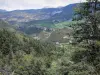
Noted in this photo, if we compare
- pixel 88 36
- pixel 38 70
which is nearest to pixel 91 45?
pixel 88 36

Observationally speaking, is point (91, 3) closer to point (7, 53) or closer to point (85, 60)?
point (85, 60)

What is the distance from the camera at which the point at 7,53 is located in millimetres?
164500

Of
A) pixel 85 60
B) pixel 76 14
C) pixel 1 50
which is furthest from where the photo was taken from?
pixel 1 50

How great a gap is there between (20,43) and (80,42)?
165831mm

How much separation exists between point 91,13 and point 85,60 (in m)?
2.93

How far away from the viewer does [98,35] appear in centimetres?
1536

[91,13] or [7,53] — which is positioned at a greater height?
[91,13]

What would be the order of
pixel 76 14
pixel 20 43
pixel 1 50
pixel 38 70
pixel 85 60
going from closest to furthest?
pixel 85 60
pixel 76 14
pixel 38 70
pixel 1 50
pixel 20 43

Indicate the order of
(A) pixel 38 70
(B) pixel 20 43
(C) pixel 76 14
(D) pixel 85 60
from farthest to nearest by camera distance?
(B) pixel 20 43 → (A) pixel 38 70 → (C) pixel 76 14 → (D) pixel 85 60

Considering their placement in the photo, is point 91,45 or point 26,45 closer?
point 91,45

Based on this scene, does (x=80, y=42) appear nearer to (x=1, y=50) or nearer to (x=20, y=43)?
(x=1, y=50)

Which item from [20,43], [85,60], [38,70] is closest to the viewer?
[85,60]

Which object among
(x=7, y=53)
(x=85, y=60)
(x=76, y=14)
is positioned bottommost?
(x=7, y=53)

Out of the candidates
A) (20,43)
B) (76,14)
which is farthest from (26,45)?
(76,14)
